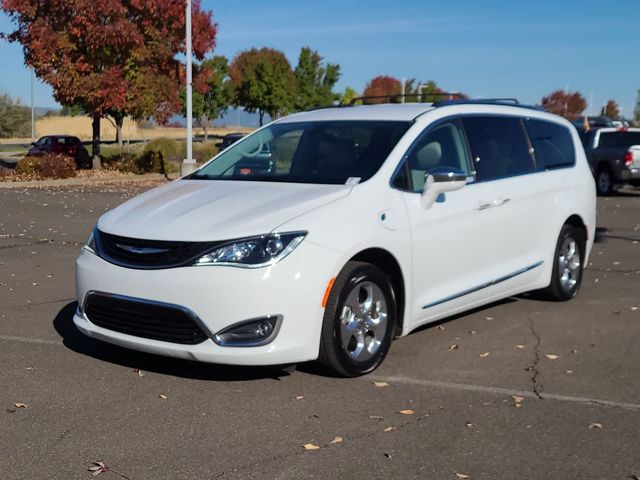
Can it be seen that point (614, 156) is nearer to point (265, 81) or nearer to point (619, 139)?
point (619, 139)

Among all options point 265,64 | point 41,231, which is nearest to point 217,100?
point 265,64

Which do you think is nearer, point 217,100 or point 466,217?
point 466,217

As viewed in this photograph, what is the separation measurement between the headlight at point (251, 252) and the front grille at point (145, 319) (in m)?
0.37

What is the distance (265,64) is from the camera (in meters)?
60.8

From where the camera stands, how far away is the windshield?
602 cm

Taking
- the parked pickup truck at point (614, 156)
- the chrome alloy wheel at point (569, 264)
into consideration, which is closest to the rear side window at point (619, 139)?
the parked pickup truck at point (614, 156)

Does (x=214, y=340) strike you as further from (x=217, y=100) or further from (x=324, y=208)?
(x=217, y=100)

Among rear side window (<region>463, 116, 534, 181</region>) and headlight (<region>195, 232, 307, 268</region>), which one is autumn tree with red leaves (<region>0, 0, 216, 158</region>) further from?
headlight (<region>195, 232, 307, 268</region>)

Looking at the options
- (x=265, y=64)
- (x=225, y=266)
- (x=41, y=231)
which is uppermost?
(x=265, y=64)

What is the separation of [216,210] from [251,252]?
0.52m

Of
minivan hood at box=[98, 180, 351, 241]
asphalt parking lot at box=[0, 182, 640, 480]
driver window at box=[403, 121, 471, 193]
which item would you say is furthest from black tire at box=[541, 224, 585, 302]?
minivan hood at box=[98, 180, 351, 241]

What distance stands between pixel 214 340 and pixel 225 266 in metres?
0.45

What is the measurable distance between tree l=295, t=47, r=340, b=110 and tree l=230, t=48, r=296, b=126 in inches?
50.7

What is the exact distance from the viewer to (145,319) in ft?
17.1
